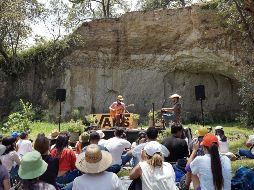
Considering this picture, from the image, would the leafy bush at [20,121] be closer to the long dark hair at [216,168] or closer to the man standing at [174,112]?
the man standing at [174,112]

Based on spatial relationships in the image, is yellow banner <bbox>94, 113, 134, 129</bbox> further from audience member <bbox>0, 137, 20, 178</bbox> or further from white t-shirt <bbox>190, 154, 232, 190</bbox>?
white t-shirt <bbox>190, 154, 232, 190</bbox>

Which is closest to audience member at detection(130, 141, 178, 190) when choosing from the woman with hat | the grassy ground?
the woman with hat

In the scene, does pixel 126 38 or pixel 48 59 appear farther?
pixel 48 59

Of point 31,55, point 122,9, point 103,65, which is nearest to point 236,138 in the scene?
point 103,65

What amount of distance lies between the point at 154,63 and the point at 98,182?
A: 20493 mm

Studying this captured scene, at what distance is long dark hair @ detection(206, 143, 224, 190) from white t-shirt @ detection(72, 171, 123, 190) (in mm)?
1172

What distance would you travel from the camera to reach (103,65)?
2506 centimetres

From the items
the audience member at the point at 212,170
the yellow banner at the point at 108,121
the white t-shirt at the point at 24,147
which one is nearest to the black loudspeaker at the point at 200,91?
the yellow banner at the point at 108,121

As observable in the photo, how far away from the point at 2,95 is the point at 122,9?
630 inches

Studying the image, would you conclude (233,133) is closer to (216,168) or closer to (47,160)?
(216,168)

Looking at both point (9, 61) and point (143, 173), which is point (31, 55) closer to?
point (9, 61)

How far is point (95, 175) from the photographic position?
12.4ft

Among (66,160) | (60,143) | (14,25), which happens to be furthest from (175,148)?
(14,25)

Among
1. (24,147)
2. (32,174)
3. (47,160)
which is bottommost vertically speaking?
(24,147)
